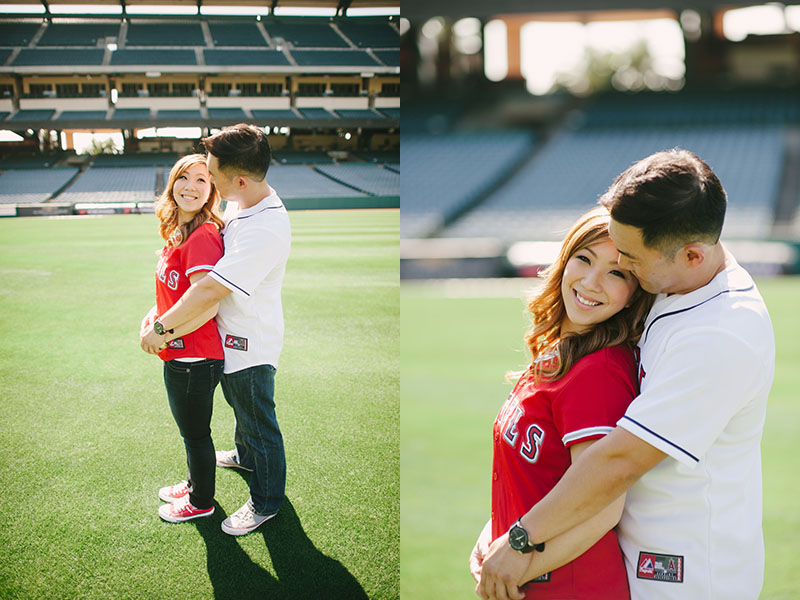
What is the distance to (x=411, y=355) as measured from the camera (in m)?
7.14

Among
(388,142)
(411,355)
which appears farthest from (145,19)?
(411,355)

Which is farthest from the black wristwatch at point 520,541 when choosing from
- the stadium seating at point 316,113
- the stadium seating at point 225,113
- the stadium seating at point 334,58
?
the stadium seating at point 316,113

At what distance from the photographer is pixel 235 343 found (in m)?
2.26

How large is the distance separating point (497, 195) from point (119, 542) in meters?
19.1

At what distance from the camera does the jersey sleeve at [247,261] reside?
6.79 ft

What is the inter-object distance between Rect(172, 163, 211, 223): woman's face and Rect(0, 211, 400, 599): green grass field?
115cm

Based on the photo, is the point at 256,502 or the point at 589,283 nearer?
the point at 589,283

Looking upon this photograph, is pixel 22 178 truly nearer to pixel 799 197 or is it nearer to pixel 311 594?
pixel 311 594

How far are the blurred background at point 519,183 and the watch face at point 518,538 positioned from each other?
1656 millimetres

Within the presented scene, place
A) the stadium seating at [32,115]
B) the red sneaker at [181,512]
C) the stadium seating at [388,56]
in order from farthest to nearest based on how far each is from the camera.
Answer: the stadium seating at [32,115], the stadium seating at [388,56], the red sneaker at [181,512]

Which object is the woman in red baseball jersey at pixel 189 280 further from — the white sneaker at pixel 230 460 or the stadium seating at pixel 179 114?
the stadium seating at pixel 179 114

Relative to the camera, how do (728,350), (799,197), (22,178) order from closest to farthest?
(728,350), (22,178), (799,197)

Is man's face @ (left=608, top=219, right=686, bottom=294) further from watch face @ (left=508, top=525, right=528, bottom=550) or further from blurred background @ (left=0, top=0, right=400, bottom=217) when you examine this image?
blurred background @ (left=0, top=0, right=400, bottom=217)

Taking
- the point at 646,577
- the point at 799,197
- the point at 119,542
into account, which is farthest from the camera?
the point at 799,197
